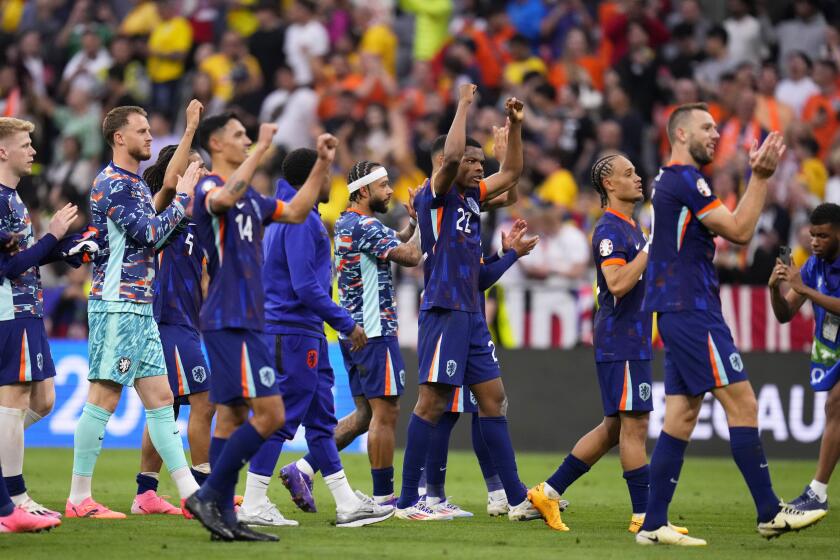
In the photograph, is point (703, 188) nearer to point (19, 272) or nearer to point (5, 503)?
point (19, 272)

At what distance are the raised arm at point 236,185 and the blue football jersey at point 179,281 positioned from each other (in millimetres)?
2255

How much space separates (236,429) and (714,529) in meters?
3.90

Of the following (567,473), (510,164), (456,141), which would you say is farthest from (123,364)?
(567,473)

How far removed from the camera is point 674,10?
23531mm

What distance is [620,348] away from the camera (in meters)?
9.85

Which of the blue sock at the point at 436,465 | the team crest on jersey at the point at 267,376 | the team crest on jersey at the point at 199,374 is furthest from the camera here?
the blue sock at the point at 436,465

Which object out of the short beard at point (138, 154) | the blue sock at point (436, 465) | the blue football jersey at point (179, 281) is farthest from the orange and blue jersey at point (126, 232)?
the blue sock at point (436, 465)

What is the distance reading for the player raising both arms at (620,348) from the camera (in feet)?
31.8

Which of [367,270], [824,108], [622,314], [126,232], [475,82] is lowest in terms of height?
[622,314]

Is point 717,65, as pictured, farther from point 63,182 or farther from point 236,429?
point 236,429

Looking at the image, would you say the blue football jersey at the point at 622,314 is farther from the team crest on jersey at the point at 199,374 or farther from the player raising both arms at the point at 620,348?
the team crest on jersey at the point at 199,374

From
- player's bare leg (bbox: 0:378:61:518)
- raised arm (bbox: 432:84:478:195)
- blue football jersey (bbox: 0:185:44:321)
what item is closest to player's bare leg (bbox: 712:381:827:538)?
raised arm (bbox: 432:84:478:195)

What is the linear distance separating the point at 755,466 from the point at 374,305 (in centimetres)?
342

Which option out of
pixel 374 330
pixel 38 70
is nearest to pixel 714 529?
pixel 374 330
